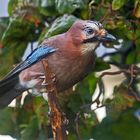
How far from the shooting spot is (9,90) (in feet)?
4.76

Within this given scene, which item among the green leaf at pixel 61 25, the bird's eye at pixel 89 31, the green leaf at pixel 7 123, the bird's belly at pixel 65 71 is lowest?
the green leaf at pixel 7 123

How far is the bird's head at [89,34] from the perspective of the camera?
1.25 m

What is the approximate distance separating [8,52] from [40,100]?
0.15 metres

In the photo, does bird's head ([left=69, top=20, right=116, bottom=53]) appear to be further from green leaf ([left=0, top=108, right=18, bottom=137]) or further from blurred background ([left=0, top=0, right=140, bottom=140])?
green leaf ([left=0, top=108, right=18, bottom=137])

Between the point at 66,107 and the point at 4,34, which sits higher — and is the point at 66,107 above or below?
below

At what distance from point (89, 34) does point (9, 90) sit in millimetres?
276

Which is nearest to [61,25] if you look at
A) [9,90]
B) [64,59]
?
[64,59]

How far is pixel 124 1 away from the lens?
4.30 ft

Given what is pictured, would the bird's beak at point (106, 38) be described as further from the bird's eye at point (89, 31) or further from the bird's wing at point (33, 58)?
the bird's wing at point (33, 58)

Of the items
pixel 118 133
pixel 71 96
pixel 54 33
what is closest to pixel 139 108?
pixel 118 133

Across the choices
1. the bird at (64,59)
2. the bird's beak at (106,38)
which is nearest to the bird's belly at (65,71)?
the bird at (64,59)

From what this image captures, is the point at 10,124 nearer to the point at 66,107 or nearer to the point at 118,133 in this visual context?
the point at 66,107

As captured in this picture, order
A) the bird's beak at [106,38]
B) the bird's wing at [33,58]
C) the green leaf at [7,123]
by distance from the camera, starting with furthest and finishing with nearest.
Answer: the green leaf at [7,123]
the bird's wing at [33,58]
the bird's beak at [106,38]

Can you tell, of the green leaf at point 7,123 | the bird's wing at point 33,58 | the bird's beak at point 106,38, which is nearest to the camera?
the bird's beak at point 106,38
